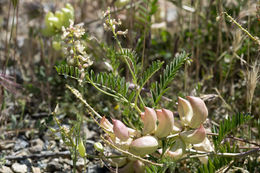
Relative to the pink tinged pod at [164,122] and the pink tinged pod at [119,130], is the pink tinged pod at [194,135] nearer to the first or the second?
the pink tinged pod at [164,122]

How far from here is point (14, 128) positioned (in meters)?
1.86

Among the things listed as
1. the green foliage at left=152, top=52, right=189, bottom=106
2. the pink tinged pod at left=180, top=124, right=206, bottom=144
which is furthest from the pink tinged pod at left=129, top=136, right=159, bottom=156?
the green foliage at left=152, top=52, right=189, bottom=106

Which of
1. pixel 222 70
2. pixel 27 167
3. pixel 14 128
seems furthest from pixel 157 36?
pixel 27 167

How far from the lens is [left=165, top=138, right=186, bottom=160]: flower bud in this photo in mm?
1193

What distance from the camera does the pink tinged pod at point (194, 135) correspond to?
118 cm

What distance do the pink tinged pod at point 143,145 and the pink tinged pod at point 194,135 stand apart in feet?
0.33

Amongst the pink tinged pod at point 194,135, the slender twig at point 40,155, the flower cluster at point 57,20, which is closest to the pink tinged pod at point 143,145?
the pink tinged pod at point 194,135

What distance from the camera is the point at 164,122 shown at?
1181 mm

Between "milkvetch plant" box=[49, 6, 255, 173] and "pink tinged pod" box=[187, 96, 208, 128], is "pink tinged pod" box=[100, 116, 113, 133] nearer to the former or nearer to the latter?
"milkvetch plant" box=[49, 6, 255, 173]

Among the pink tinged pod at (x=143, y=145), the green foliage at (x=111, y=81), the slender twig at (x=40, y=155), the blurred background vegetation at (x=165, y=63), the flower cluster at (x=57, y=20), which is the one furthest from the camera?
the flower cluster at (x=57, y=20)

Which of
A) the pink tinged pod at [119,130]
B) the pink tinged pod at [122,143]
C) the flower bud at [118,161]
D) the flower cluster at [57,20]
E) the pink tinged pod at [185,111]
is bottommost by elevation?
the flower bud at [118,161]

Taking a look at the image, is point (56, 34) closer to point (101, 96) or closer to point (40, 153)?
point (101, 96)

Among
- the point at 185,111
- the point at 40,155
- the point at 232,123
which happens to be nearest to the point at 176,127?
the point at 185,111

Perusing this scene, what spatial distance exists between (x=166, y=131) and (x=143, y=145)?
0.09 metres
